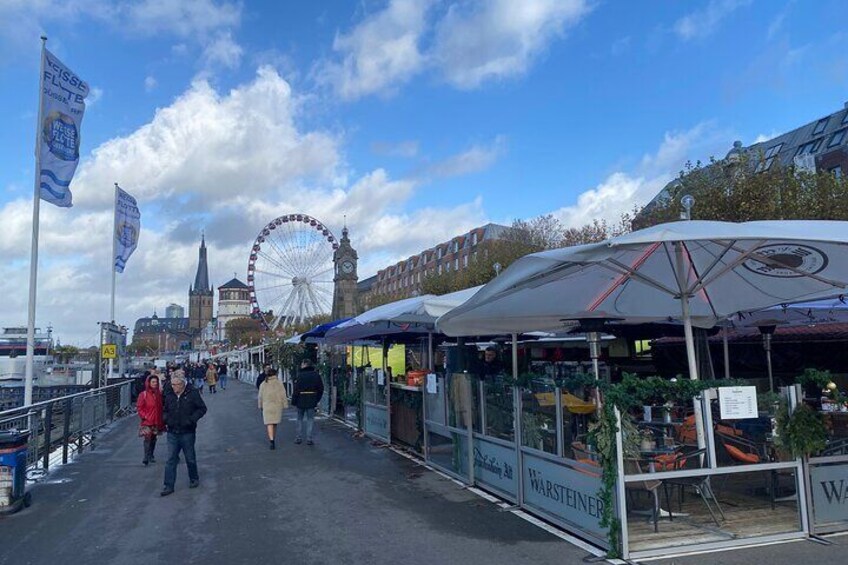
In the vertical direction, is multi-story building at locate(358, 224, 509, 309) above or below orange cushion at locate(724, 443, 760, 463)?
above

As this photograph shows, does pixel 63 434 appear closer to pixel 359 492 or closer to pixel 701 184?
pixel 359 492

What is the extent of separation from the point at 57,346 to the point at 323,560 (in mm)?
147277

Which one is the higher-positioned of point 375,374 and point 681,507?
point 375,374

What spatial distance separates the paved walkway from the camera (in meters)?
5.89

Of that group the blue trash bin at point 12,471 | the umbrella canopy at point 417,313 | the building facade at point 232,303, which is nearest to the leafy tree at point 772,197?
the umbrella canopy at point 417,313

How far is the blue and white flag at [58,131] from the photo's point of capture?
12578mm

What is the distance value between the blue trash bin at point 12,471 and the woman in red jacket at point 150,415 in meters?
3.16

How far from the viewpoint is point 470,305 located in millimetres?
7914

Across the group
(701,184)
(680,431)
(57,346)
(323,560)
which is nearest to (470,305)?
(680,431)

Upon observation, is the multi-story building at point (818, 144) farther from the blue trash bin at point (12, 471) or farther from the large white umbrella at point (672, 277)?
the blue trash bin at point (12, 471)

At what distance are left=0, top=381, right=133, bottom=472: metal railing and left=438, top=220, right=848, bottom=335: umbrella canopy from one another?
647 centimetres

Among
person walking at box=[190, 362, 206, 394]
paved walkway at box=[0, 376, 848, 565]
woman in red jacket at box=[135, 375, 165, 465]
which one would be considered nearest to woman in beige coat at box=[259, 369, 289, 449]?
paved walkway at box=[0, 376, 848, 565]

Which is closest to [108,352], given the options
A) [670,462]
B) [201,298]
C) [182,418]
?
[182,418]

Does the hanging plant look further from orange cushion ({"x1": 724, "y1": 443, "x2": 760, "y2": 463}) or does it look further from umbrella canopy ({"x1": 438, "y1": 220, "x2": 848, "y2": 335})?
umbrella canopy ({"x1": 438, "y1": 220, "x2": 848, "y2": 335})
